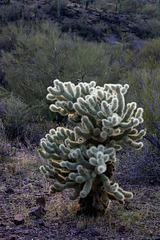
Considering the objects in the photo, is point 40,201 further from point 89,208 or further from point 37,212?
point 89,208

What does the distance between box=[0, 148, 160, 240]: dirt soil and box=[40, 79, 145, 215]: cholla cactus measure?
0.25 metres

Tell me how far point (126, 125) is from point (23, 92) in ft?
26.0

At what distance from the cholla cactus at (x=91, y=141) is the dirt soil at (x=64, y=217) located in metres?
0.25

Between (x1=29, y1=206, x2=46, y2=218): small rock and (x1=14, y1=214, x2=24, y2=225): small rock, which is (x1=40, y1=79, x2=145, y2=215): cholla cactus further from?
(x1=14, y1=214, x2=24, y2=225): small rock

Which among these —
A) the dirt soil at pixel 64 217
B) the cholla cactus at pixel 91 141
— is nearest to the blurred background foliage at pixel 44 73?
the dirt soil at pixel 64 217

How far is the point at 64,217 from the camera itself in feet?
12.0

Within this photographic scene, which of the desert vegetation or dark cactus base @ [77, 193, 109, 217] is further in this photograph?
dark cactus base @ [77, 193, 109, 217]

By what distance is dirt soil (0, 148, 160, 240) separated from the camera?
331cm

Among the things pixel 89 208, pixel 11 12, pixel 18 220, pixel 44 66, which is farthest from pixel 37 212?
pixel 11 12

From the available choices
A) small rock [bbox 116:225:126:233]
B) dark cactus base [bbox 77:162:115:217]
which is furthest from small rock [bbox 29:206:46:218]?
small rock [bbox 116:225:126:233]

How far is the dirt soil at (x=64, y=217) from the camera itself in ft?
10.9

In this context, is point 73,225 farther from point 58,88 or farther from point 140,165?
point 140,165

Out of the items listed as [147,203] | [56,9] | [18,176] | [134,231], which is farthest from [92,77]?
[56,9]

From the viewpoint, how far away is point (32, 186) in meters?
4.73
